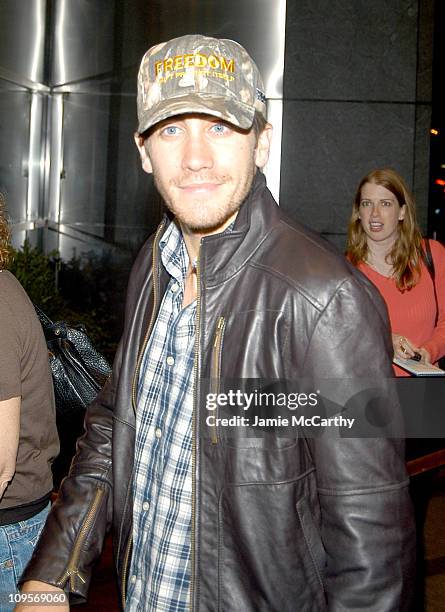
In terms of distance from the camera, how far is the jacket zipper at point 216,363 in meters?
1.62

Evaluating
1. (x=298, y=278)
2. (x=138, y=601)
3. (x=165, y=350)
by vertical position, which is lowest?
(x=138, y=601)

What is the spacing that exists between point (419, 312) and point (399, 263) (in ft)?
0.92

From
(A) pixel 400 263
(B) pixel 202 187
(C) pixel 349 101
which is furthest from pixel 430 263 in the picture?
(B) pixel 202 187

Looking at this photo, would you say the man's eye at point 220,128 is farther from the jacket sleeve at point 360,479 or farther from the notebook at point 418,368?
the notebook at point 418,368

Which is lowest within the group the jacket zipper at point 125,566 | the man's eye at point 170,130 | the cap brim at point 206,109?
the jacket zipper at point 125,566

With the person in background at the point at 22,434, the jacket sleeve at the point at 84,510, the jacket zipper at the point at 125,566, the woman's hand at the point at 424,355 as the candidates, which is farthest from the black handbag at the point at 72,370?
the woman's hand at the point at 424,355

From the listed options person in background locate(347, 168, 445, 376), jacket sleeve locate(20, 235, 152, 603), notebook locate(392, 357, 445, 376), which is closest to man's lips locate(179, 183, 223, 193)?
jacket sleeve locate(20, 235, 152, 603)

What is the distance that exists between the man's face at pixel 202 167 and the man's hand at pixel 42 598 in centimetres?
88

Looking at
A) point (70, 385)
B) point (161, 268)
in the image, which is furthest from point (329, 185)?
point (161, 268)

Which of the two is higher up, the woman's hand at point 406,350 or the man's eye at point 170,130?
the man's eye at point 170,130

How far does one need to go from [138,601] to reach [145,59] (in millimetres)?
1196

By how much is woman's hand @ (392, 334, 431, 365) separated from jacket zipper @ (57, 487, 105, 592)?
89.5 inches

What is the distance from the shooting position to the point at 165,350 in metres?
1.82

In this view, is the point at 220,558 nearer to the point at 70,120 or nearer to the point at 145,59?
the point at 145,59
